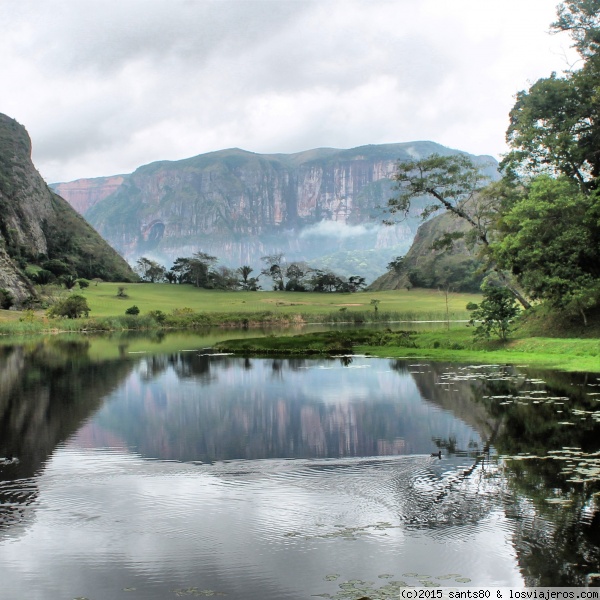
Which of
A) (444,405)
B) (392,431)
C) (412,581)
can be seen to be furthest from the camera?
(444,405)

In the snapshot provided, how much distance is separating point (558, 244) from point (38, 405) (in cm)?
3005

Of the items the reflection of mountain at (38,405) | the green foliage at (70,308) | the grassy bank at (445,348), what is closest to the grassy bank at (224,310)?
the green foliage at (70,308)

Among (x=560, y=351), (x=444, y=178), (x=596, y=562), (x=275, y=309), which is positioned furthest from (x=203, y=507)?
(x=275, y=309)

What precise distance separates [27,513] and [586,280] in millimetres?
35304

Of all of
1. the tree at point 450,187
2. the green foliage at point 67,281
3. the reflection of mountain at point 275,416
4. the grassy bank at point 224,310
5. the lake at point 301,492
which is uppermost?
the tree at point 450,187

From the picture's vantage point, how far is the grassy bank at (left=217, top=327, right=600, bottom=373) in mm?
36812

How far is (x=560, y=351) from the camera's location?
38812 millimetres

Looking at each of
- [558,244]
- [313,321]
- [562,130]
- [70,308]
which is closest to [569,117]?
[562,130]

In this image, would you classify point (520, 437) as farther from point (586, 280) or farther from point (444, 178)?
point (444, 178)

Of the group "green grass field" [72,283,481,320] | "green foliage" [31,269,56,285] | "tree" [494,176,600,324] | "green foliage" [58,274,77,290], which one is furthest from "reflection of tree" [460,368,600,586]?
"green foliage" [58,274,77,290]

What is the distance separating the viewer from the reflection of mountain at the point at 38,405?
1539 cm

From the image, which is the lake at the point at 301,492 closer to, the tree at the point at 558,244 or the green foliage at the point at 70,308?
the tree at the point at 558,244

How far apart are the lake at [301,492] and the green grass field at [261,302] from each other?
100037 mm

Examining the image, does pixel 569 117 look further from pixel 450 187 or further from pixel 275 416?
pixel 275 416
